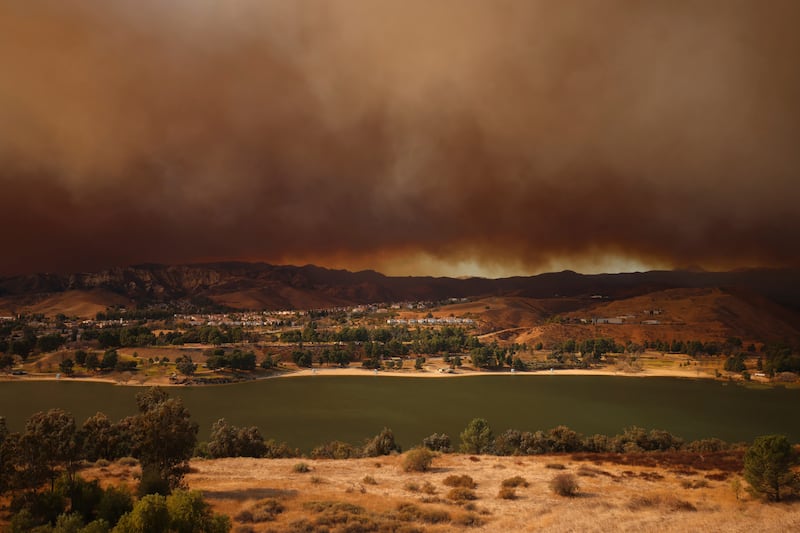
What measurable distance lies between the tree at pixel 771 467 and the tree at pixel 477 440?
112 feet

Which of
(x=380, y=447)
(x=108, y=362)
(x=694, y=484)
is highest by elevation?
(x=694, y=484)

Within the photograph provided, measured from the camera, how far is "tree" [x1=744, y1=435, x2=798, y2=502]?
3228cm

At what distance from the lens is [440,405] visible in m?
108

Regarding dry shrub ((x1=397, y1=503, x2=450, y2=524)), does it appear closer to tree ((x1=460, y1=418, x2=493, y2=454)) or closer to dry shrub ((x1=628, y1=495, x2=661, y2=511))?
dry shrub ((x1=628, y1=495, x2=661, y2=511))

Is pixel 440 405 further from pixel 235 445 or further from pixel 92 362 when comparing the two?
pixel 92 362

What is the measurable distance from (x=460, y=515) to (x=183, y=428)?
65.6ft

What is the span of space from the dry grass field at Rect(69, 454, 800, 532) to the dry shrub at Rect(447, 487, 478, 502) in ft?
0.42

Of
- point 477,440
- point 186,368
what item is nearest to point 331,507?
point 477,440

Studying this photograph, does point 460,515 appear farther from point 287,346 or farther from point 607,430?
point 287,346

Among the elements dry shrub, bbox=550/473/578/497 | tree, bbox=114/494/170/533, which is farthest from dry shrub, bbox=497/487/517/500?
tree, bbox=114/494/170/533

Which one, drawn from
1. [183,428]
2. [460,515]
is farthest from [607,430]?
[183,428]

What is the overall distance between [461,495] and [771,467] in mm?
21408

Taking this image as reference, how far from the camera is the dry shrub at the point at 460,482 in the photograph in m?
38.3

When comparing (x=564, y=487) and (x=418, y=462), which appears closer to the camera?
(x=564, y=487)
